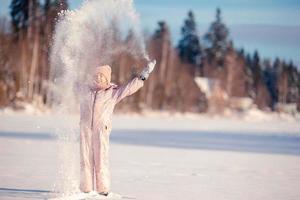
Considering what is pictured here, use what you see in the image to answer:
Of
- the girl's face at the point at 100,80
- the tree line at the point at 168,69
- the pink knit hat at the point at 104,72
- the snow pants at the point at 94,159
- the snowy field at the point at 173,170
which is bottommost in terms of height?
the snowy field at the point at 173,170

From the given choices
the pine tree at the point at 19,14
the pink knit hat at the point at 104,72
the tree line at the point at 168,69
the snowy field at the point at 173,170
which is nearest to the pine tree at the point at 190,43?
the tree line at the point at 168,69

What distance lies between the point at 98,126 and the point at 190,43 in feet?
Answer: 277

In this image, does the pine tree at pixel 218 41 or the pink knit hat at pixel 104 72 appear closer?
the pink knit hat at pixel 104 72

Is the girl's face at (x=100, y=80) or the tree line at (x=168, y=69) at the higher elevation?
the tree line at (x=168, y=69)

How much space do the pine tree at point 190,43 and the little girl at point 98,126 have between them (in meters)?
82.2

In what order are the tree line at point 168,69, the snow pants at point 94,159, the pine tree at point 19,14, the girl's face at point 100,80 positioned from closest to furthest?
1. the snow pants at point 94,159
2. the girl's face at point 100,80
3. the tree line at point 168,69
4. the pine tree at point 19,14

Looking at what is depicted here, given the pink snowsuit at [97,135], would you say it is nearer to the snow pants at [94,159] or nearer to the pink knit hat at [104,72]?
the snow pants at [94,159]

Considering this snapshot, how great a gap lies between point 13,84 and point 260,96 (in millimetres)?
54886

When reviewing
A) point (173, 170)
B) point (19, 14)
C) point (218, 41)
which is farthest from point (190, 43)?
point (173, 170)

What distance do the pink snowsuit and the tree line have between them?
17.6m

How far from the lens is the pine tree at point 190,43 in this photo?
91688 millimetres

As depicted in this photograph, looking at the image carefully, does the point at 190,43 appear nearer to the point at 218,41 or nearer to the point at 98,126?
the point at 218,41

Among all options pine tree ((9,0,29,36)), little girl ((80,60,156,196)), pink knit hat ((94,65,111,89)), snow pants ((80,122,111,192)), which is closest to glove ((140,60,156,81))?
little girl ((80,60,156,196))

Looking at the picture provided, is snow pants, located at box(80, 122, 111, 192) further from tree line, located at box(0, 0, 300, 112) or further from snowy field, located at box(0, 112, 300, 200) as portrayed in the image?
tree line, located at box(0, 0, 300, 112)
